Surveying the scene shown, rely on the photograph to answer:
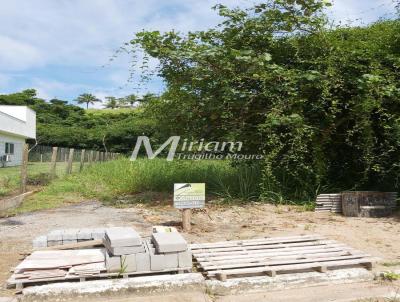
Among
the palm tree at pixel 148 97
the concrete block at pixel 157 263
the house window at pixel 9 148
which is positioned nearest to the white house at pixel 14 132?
the house window at pixel 9 148

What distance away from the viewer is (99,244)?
211 inches

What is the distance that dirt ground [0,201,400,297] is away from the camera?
5.92 meters

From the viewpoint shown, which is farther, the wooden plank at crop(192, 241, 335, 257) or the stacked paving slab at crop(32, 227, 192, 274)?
the wooden plank at crop(192, 241, 335, 257)

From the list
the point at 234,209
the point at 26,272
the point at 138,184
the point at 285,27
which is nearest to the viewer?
the point at 26,272

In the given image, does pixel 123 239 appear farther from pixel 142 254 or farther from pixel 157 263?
pixel 157 263

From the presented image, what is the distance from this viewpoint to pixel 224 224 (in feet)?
24.4

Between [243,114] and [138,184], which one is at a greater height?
[243,114]

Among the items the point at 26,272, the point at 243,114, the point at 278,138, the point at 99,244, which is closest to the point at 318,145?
the point at 278,138

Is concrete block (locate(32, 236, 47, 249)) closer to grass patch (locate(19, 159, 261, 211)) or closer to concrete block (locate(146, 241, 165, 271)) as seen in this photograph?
concrete block (locate(146, 241, 165, 271))

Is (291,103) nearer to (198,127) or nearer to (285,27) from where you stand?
(285,27)

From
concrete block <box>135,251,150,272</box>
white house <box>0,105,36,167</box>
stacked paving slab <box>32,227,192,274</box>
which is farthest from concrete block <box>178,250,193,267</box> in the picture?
white house <box>0,105,36,167</box>

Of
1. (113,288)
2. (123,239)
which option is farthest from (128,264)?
(113,288)

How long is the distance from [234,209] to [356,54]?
3.97 m

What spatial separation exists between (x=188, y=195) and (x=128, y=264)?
2.53 metres
